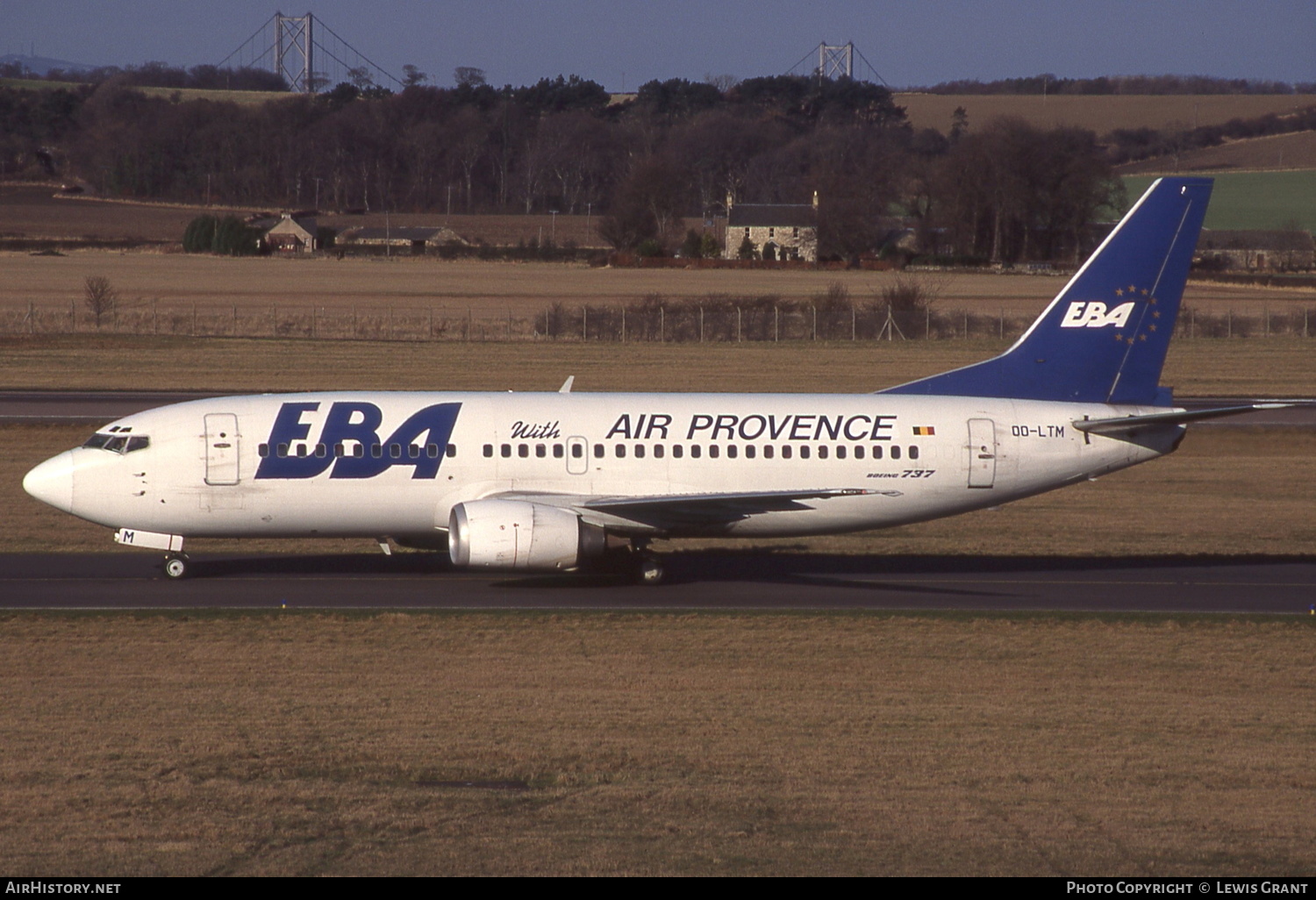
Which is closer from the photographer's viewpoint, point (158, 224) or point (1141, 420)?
point (1141, 420)

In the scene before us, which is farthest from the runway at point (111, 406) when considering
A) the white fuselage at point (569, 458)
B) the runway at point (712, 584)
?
the white fuselage at point (569, 458)

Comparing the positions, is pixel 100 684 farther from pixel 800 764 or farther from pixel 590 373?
pixel 590 373

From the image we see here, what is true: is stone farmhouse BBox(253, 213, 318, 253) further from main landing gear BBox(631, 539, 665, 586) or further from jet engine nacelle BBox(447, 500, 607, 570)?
jet engine nacelle BBox(447, 500, 607, 570)

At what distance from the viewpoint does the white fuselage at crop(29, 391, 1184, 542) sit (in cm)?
2800

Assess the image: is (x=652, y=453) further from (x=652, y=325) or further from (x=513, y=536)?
(x=652, y=325)

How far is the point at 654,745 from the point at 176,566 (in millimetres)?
14326

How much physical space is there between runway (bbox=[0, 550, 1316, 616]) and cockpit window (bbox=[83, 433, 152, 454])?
2732mm

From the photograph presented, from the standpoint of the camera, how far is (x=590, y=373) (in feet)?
222

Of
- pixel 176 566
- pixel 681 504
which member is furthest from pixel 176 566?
pixel 681 504

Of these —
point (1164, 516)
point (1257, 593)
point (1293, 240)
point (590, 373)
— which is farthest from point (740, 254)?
point (1257, 593)

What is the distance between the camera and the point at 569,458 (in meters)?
28.8

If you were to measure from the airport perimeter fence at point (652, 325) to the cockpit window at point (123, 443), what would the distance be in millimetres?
54519

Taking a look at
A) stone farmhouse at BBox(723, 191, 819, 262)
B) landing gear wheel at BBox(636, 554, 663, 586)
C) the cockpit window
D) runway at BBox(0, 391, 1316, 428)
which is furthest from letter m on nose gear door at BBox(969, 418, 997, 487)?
stone farmhouse at BBox(723, 191, 819, 262)
